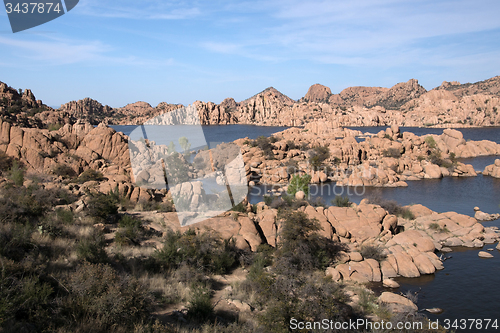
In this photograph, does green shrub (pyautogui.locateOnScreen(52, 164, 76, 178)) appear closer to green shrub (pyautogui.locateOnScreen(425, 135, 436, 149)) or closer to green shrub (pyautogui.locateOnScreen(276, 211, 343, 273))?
green shrub (pyautogui.locateOnScreen(276, 211, 343, 273))

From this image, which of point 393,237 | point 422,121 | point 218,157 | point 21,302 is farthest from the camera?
point 422,121

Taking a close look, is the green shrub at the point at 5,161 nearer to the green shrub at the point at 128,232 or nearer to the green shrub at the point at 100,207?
the green shrub at the point at 100,207

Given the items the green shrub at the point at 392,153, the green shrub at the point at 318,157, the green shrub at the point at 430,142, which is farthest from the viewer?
the green shrub at the point at 430,142

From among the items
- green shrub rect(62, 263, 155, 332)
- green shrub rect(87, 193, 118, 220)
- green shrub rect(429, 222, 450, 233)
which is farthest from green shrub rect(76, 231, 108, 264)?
green shrub rect(429, 222, 450, 233)

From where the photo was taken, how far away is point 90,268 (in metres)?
6.45

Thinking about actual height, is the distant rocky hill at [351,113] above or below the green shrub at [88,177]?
above

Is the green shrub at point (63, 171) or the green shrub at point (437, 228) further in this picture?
the green shrub at point (437, 228)

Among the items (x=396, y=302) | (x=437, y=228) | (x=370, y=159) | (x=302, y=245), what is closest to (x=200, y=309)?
(x=302, y=245)

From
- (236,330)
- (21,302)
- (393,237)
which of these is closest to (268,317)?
(236,330)

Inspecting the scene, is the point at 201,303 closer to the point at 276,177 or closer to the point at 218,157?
the point at 276,177

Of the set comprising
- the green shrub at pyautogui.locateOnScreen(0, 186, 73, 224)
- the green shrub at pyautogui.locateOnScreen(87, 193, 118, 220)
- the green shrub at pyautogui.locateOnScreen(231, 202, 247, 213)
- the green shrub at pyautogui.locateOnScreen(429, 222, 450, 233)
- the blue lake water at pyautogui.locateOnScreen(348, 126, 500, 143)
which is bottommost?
the green shrub at pyautogui.locateOnScreen(429, 222, 450, 233)

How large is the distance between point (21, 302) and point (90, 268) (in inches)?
64.1

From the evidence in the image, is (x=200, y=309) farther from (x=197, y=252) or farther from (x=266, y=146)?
(x=266, y=146)

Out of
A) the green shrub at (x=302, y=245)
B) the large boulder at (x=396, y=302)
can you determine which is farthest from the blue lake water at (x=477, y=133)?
the large boulder at (x=396, y=302)
